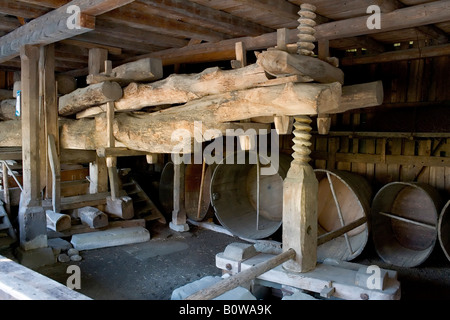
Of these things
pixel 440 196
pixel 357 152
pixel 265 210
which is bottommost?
pixel 265 210

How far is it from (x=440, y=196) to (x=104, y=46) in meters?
5.92

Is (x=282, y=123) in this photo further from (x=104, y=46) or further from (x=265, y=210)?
(x=265, y=210)

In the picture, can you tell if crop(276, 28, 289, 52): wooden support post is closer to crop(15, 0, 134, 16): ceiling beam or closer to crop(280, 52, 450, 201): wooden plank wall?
crop(15, 0, 134, 16): ceiling beam

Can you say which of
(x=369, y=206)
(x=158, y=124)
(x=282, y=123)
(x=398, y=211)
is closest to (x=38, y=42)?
(x=158, y=124)

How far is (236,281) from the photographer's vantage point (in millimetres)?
3254

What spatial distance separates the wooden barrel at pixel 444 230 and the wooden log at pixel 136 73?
441 centimetres

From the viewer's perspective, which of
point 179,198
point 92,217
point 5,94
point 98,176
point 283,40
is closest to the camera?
point 283,40

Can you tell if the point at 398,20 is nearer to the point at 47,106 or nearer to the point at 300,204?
the point at 300,204

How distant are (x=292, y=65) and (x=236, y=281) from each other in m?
1.98

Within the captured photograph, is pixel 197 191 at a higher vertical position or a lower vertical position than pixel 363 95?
lower

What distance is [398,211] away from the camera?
6953 millimetres

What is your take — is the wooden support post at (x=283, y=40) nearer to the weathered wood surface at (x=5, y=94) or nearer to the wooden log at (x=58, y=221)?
the wooden log at (x=58, y=221)

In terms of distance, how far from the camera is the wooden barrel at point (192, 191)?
8641mm

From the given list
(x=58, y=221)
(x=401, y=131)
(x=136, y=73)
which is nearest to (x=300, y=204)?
(x=136, y=73)
